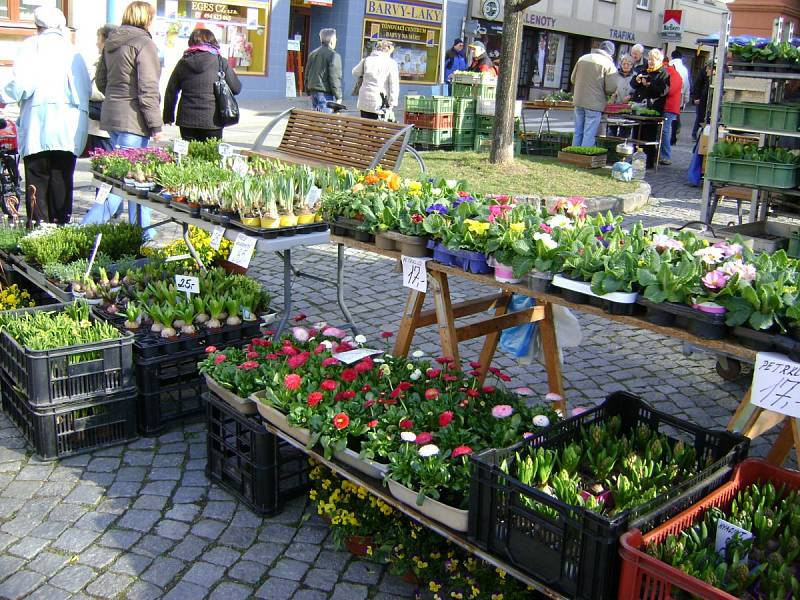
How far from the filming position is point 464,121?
13469 millimetres

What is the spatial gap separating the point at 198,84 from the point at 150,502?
453 cm

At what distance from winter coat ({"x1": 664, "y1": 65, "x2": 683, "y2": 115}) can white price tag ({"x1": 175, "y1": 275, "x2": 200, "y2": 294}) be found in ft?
36.6

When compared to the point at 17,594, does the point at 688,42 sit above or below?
above

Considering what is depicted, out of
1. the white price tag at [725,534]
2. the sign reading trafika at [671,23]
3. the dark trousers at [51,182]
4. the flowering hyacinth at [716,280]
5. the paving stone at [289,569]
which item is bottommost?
the paving stone at [289,569]

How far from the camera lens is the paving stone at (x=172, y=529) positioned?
136 inches

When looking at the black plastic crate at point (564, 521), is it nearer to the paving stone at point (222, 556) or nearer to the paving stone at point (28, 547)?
the paving stone at point (222, 556)

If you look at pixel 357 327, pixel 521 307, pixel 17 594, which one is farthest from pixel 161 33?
pixel 17 594

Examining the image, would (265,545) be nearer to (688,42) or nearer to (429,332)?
(429,332)

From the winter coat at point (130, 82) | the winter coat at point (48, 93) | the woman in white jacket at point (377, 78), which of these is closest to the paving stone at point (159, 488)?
the winter coat at point (48, 93)

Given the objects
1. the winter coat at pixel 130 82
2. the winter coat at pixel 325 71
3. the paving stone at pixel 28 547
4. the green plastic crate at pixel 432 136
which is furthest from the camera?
the green plastic crate at pixel 432 136

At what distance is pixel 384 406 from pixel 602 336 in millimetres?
3079

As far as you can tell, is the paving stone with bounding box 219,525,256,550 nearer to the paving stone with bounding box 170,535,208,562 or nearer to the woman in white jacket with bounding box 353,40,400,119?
the paving stone with bounding box 170,535,208,562

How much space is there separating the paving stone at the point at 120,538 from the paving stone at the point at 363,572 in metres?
0.87

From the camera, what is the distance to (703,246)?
3.36 m
